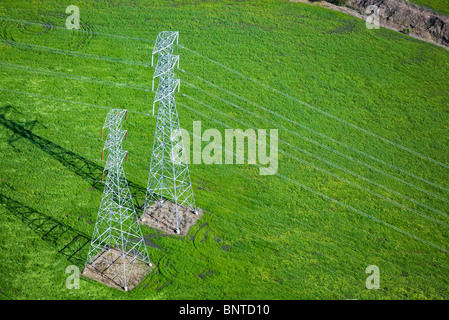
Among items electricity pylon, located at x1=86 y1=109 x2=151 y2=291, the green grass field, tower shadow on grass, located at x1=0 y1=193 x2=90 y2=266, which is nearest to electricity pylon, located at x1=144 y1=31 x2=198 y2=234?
the green grass field

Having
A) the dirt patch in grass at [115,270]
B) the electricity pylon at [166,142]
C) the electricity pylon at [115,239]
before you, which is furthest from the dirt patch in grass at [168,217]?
the dirt patch in grass at [115,270]

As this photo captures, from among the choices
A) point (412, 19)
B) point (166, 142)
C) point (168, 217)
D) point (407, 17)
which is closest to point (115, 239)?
point (168, 217)

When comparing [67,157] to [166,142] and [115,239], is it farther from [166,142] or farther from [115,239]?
[166,142]

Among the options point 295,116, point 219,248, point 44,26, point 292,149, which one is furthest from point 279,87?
point 44,26

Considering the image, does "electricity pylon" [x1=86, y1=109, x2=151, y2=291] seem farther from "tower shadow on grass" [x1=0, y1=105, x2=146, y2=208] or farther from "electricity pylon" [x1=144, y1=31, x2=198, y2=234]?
"tower shadow on grass" [x1=0, y1=105, x2=146, y2=208]

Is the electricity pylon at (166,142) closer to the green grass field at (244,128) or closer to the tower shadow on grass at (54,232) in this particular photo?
the green grass field at (244,128)
